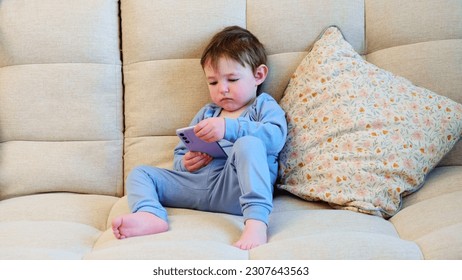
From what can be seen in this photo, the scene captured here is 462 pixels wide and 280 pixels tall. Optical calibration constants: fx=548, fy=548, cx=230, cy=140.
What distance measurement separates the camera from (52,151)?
184 cm

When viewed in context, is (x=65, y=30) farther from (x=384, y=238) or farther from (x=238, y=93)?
(x=384, y=238)

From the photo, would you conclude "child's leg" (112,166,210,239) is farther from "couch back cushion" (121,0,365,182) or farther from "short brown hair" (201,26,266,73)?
"short brown hair" (201,26,266,73)

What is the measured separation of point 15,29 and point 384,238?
1408 millimetres

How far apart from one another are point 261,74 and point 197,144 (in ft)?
1.10

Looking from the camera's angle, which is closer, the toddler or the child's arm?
the toddler

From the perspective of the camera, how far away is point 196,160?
1662 millimetres

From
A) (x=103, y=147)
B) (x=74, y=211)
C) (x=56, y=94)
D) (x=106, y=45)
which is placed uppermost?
(x=106, y=45)

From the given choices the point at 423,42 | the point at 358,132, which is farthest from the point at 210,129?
the point at 423,42

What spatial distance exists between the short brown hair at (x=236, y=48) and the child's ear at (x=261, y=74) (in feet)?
0.04

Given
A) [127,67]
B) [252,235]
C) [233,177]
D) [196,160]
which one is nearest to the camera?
[252,235]

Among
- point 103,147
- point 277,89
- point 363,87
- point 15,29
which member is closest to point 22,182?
point 103,147

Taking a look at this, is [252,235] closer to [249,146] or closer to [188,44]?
[249,146]

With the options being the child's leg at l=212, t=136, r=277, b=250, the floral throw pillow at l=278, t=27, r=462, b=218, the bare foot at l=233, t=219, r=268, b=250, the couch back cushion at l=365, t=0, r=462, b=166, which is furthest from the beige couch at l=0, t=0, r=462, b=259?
the bare foot at l=233, t=219, r=268, b=250

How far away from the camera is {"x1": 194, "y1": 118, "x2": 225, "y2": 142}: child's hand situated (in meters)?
1.52
